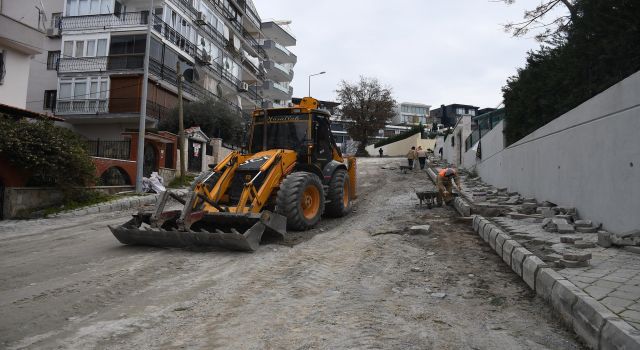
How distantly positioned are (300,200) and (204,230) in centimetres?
180

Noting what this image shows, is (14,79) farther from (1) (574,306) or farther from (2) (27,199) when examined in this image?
(1) (574,306)

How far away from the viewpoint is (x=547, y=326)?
393cm

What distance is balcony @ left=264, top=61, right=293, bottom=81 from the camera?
53.4 m

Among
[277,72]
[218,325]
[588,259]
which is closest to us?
[218,325]

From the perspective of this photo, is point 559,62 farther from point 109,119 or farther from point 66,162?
point 109,119

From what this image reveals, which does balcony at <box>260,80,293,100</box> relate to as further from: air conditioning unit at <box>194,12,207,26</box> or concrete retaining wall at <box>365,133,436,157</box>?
air conditioning unit at <box>194,12,207,26</box>

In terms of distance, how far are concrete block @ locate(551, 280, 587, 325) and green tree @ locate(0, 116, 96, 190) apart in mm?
12520

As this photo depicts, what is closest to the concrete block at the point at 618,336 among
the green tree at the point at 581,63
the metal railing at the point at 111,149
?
the green tree at the point at 581,63

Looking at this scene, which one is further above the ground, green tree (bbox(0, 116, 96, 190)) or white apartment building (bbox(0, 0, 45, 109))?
white apartment building (bbox(0, 0, 45, 109))

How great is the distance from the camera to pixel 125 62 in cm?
2714

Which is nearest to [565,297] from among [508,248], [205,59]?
[508,248]

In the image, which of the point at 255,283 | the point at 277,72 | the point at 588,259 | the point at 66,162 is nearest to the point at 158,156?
the point at 66,162

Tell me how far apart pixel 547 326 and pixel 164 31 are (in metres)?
29.7

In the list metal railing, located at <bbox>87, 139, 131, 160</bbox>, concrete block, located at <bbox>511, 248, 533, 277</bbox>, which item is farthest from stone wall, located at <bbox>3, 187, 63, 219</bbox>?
concrete block, located at <bbox>511, 248, 533, 277</bbox>
